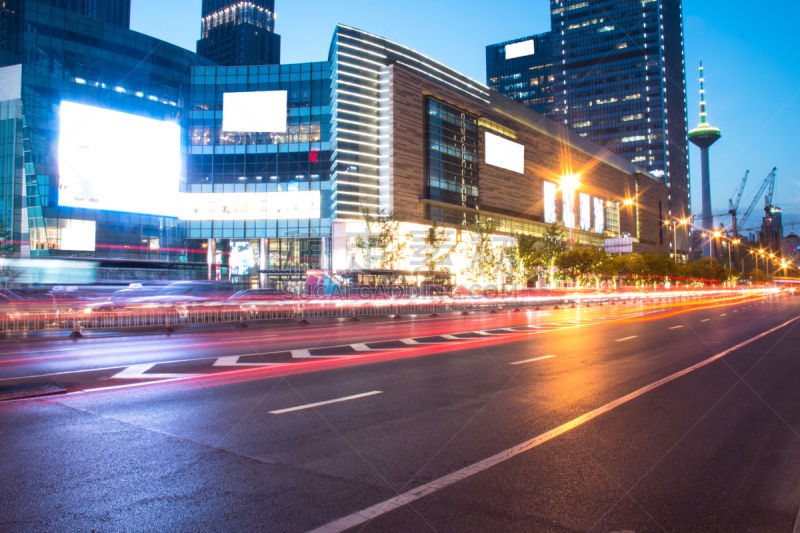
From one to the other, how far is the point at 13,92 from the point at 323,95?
48.3 m

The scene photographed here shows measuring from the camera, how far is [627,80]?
16112 cm

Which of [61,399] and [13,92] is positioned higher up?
[13,92]

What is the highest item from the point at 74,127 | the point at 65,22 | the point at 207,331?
the point at 65,22

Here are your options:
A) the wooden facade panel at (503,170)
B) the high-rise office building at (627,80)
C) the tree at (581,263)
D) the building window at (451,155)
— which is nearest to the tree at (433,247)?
the wooden facade panel at (503,170)

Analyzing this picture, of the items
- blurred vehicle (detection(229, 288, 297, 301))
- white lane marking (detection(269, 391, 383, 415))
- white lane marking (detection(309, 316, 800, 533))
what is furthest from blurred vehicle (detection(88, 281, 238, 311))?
white lane marking (detection(309, 316, 800, 533))

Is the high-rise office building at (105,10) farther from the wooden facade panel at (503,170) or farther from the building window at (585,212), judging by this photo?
the building window at (585,212)

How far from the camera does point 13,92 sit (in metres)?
71.6

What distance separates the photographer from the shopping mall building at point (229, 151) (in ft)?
185

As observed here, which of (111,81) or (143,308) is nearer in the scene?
(143,308)

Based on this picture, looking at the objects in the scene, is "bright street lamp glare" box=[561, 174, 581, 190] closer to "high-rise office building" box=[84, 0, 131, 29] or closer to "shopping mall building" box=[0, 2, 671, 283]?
"shopping mall building" box=[0, 2, 671, 283]

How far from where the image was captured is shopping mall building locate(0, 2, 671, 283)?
5647 cm

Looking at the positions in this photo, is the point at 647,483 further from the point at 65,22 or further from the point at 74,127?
the point at 65,22

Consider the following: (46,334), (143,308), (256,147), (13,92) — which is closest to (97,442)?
(46,334)

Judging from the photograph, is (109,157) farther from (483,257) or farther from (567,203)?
(567,203)
